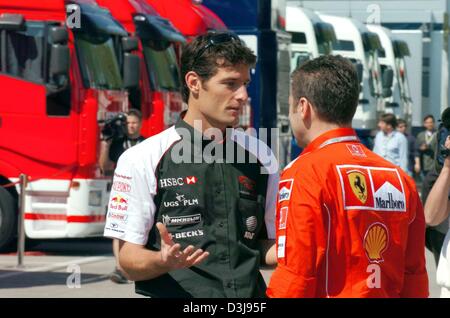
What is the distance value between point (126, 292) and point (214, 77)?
305 inches

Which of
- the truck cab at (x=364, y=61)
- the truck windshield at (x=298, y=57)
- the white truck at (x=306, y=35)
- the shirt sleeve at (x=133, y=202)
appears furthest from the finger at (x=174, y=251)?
the truck cab at (x=364, y=61)

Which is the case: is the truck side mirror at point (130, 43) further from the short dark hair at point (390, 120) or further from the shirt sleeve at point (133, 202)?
the shirt sleeve at point (133, 202)

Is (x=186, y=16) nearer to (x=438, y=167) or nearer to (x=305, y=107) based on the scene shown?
(x=438, y=167)

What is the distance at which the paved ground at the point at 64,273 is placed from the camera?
473 inches

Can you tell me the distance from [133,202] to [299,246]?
0.79 metres

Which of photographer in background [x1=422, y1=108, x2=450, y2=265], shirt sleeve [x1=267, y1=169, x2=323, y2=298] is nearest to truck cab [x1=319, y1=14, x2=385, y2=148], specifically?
photographer in background [x1=422, y1=108, x2=450, y2=265]

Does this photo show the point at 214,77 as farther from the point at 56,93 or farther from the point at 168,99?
the point at 168,99

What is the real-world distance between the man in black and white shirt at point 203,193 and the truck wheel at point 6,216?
432 inches

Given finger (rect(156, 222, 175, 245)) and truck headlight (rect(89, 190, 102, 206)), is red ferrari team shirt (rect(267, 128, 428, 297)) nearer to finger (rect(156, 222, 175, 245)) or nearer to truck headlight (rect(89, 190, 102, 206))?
finger (rect(156, 222, 175, 245))

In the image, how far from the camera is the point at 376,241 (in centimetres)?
389

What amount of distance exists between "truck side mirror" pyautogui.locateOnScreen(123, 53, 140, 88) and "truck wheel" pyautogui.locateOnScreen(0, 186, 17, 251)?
2.09 metres

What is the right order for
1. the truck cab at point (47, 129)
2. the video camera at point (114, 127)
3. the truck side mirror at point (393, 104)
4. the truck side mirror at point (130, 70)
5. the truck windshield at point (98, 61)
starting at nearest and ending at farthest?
the video camera at point (114, 127) → the truck cab at point (47, 129) → the truck windshield at point (98, 61) → the truck side mirror at point (130, 70) → the truck side mirror at point (393, 104)

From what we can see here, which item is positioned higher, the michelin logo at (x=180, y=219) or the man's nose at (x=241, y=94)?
the man's nose at (x=241, y=94)

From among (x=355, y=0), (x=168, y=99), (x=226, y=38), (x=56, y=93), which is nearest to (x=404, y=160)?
(x=168, y=99)
